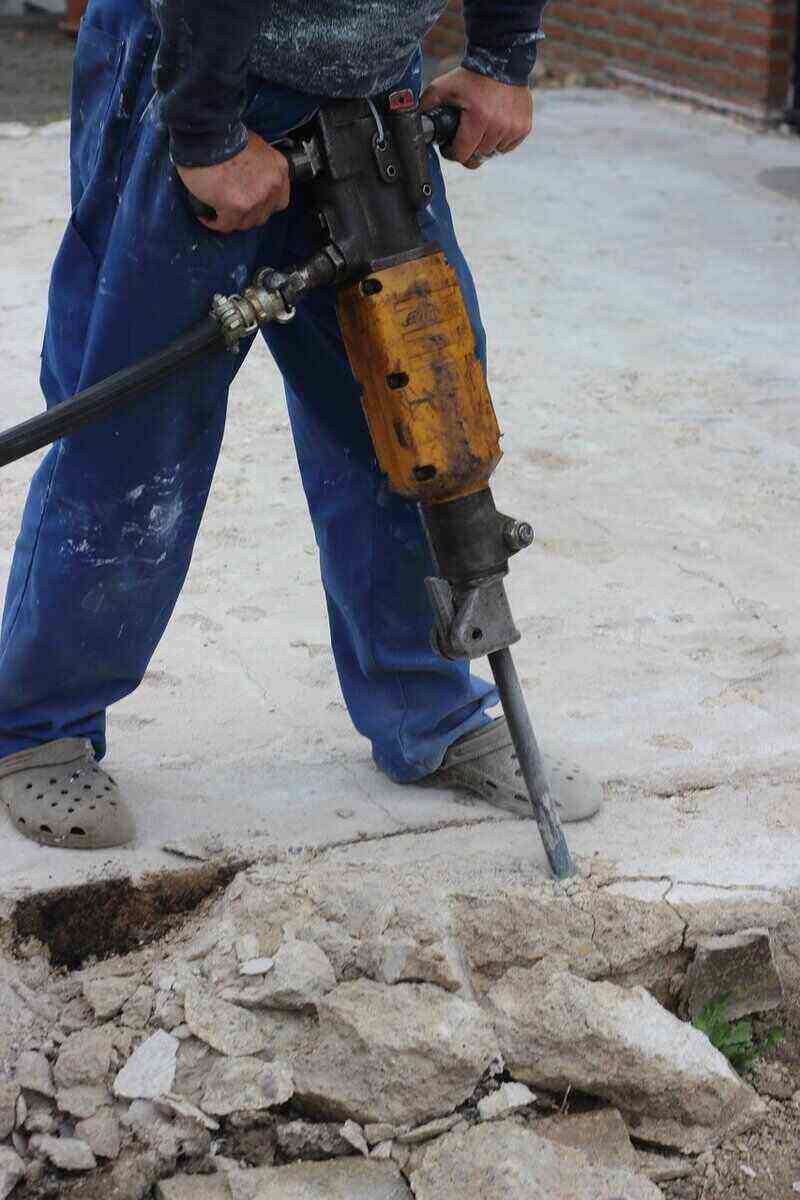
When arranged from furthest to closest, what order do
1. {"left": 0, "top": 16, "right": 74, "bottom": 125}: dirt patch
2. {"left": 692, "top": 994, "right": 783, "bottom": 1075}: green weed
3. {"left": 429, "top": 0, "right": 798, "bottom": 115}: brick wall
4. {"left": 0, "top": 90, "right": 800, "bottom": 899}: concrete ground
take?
{"left": 0, "top": 16, "right": 74, "bottom": 125}: dirt patch < {"left": 429, "top": 0, "right": 798, "bottom": 115}: brick wall < {"left": 0, "top": 90, "right": 800, "bottom": 899}: concrete ground < {"left": 692, "top": 994, "right": 783, "bottom": 1075}: green weed

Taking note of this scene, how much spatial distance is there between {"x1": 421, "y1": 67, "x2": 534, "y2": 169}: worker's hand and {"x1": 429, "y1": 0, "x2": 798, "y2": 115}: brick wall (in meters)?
4.89

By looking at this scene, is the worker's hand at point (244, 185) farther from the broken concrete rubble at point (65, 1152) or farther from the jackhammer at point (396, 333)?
the broken concrete rubble at point (65, 1152)

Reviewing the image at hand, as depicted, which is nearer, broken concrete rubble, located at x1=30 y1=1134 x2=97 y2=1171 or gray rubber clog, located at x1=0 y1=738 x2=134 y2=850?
broken concrete rubble, located at x1=30 y1=1134 x2=97 y2=1171

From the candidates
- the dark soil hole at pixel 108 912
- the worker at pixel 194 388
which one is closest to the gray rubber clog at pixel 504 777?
the worker at pixel 194 388

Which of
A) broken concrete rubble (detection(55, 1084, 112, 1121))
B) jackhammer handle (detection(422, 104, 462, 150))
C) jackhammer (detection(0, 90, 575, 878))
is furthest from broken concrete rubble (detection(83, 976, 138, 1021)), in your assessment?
jackhammer handle (detection(422, 104, 462, 150))

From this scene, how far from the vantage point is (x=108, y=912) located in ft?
6.97

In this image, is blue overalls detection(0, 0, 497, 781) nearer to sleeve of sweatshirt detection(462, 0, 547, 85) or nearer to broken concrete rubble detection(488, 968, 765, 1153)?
sleeve of sweatshirt detection(462, 0, 547, 85)

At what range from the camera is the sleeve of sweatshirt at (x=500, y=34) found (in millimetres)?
2082

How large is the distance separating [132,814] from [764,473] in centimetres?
192

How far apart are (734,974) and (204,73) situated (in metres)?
1.29

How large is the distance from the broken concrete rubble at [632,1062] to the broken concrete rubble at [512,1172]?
109 mm

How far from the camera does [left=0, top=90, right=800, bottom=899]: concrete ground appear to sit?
230cm

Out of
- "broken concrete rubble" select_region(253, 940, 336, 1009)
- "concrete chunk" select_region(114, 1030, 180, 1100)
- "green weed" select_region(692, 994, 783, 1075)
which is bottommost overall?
"green weed" select_region(692, 994, 783, 1075)

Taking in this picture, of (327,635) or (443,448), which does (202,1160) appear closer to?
(443,448)
